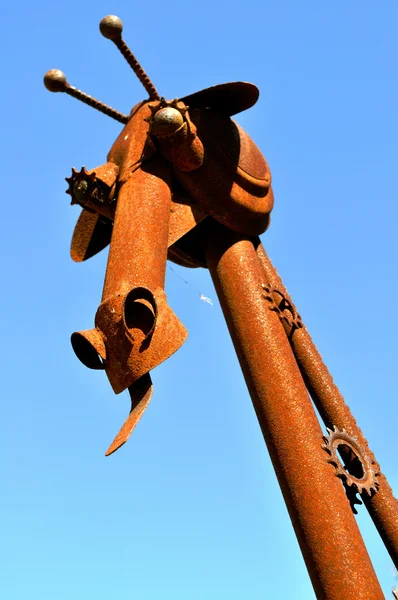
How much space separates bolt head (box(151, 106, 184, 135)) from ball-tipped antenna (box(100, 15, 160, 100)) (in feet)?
1.64

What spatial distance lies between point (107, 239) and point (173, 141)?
1.24 metres

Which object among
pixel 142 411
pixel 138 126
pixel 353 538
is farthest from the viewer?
pixel 138 126

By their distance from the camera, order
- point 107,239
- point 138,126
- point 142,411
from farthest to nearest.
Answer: point 107,239
point 138,126
point 142,411

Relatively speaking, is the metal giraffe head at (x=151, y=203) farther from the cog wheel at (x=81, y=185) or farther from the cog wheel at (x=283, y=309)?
the cog wheel at (x=283, y=309)

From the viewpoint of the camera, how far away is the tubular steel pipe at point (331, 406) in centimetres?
475

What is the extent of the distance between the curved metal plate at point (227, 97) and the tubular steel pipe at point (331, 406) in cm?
106

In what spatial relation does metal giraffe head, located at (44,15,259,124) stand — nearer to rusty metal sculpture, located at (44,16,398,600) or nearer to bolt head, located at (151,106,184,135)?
rusty metal sculpture, located at (44,16,398,600)

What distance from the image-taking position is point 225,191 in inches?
203

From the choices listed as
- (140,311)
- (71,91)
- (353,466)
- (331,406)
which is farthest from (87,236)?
(353,466)

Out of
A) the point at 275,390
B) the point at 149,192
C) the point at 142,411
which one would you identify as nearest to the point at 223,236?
the point at 149,192

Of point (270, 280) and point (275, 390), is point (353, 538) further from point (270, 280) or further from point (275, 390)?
point (270, 280)

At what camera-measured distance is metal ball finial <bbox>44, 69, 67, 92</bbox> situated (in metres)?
5.15

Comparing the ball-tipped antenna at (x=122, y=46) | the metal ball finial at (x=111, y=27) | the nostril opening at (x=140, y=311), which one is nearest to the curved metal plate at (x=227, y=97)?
the ball-tipped antenna at (x=122, y=46)

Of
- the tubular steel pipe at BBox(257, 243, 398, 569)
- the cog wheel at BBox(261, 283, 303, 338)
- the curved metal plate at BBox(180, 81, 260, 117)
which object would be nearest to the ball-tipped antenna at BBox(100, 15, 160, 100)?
the curved metal plate at BBox(180, 81, 260, 117)
